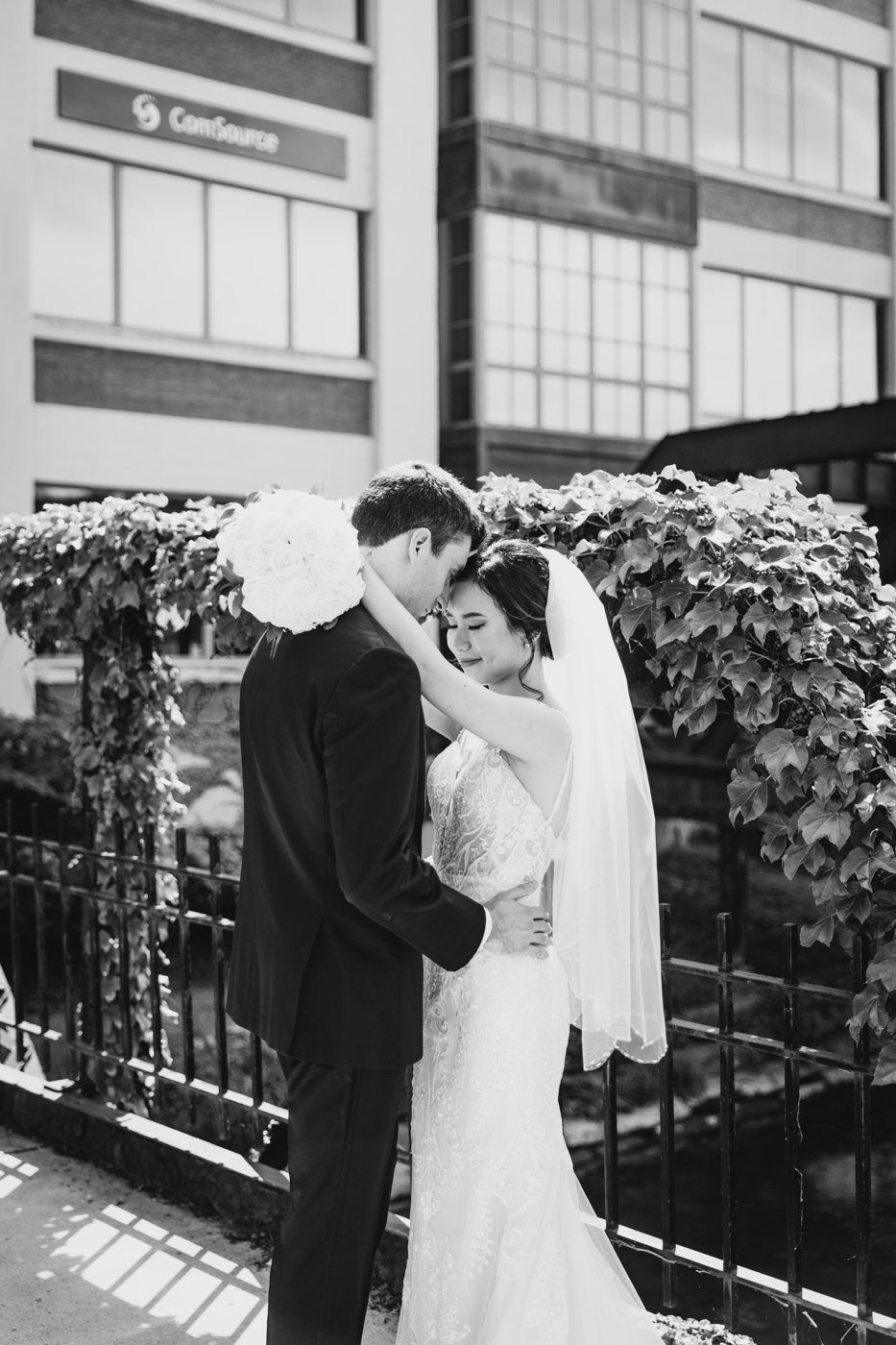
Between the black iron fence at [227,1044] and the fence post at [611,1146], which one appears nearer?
the black iron fence at [227,1044]

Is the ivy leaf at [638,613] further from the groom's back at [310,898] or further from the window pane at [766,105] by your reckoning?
the window pane at [766,105]

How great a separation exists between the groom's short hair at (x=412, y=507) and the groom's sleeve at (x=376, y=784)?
1.22 feet

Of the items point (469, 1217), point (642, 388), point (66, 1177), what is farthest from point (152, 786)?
point (642, 388)

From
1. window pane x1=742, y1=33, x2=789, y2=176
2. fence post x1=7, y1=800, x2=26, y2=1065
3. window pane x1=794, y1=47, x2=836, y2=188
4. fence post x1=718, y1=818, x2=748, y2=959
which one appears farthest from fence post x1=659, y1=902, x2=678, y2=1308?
window pane x1=794, y1=47, x2=836, y2=188

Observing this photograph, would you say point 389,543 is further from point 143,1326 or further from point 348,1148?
point 143,1326

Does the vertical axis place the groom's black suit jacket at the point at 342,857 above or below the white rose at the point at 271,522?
below

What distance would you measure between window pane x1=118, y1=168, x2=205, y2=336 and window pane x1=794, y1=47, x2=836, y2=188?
1155 centimetres

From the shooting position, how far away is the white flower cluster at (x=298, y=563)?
8.93 ft

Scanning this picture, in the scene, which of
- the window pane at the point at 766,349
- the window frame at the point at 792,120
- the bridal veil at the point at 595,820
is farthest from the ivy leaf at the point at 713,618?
the window frame at the point at 792,120

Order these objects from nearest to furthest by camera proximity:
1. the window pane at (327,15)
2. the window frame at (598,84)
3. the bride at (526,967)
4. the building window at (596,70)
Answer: the bride at (526,967) < the window pane at (327,15) < the window frame at (598,84) < the building window at (596,70)

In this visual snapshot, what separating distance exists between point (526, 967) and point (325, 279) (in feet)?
54.4

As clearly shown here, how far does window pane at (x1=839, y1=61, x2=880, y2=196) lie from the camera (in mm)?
23984

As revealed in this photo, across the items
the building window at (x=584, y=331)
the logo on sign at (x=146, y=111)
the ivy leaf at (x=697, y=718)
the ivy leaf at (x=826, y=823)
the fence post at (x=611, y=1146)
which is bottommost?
the fence post at (x=611, y=1146)

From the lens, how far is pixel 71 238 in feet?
53.0
